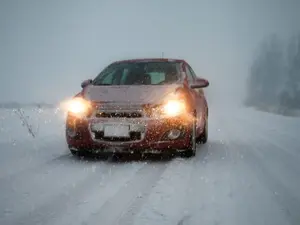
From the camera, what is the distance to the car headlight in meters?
5.07

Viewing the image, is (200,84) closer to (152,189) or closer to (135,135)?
(135,135)

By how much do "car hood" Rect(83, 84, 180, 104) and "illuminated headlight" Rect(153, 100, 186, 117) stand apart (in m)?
0.14

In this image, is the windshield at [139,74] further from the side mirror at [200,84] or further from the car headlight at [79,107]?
the car headlight at [79,107]

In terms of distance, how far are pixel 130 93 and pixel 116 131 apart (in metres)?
0.71

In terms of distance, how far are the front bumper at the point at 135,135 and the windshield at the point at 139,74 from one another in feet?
4.24

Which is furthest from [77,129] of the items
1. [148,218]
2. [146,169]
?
[148,218]

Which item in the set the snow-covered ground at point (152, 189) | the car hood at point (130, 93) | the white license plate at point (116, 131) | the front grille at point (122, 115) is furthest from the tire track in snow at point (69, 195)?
the car hood at point (130, 93)

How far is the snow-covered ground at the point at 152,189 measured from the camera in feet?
9.12

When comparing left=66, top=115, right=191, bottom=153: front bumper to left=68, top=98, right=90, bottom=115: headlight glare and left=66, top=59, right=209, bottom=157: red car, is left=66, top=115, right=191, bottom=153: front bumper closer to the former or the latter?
left=66, top=59, right=209, bottom=157: red car

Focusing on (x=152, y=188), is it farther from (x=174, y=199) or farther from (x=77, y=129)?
→ (x=77, y=129)

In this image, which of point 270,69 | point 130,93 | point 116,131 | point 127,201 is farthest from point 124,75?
point 270,69

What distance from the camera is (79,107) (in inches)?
203

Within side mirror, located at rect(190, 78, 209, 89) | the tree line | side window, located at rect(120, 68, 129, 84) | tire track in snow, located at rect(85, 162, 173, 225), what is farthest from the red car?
the tree line

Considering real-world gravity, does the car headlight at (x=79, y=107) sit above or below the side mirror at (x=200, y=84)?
below
